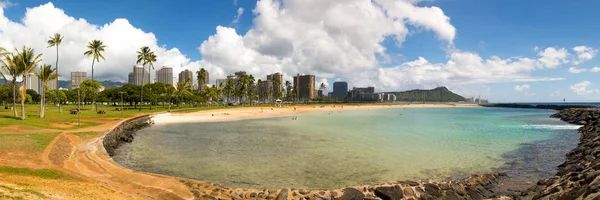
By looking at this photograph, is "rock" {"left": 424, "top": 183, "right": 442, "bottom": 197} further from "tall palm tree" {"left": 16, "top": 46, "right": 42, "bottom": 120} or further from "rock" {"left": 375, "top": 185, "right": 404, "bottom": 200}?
"tall palm tree" {"left": 16, "top": 46, "right": 42, "bottom": 120}

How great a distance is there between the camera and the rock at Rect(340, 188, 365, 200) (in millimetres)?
14790

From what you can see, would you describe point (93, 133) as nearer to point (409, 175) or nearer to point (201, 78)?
point (409, 175)

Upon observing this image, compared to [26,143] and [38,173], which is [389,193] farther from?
[26,143]

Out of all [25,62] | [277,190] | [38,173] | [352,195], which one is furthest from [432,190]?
[25,62]

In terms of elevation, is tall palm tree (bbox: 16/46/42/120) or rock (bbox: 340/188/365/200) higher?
tall palm tree (bbox: 16/46/42/120)

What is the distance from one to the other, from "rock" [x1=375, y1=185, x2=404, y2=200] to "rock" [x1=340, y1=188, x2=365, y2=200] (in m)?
0.85

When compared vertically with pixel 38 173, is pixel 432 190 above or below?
below

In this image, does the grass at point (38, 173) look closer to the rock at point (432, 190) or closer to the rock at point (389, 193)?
the rock at point (389, 193)

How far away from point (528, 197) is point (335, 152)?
1600 cm

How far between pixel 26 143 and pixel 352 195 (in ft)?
86.2

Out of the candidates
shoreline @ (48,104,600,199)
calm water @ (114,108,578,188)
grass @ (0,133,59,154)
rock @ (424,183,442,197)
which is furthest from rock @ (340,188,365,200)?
grass @ (0,133,59,154)

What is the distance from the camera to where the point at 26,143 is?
79.7 ft

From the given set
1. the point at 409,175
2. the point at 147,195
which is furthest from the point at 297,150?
the point at 147,195

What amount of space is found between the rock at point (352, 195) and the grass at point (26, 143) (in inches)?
894
